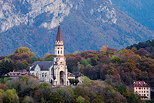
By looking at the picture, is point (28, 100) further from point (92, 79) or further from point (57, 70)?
point (92, 79)

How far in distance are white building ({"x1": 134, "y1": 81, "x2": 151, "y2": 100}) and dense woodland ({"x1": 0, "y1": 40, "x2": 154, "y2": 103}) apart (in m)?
1.32

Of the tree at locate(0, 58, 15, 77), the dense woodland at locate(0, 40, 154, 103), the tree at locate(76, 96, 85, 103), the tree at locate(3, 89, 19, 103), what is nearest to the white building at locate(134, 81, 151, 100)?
the dense woodland at locate(0, 40, 154, 103)

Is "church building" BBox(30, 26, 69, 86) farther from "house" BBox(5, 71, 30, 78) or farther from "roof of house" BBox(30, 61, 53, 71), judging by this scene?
"house" BBox(5, 71, 30, 78)

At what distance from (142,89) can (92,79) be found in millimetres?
9666

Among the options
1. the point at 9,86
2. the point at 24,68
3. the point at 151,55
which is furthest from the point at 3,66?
the point at 151,55

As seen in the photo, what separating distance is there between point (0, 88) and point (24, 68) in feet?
73.9

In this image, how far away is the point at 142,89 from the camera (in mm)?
130750

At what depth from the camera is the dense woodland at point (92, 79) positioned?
117688mm

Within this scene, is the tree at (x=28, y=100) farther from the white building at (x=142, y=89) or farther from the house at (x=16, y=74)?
the white building at (x=142, y=89)

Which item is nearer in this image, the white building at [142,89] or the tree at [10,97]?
the tree at [10,97]

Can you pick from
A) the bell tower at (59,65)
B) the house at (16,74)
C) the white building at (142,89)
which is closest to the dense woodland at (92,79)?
the white building at (142,89)

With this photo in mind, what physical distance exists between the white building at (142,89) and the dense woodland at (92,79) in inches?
51.9

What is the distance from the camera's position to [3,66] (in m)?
136

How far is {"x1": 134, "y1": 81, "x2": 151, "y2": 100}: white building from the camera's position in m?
130
